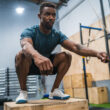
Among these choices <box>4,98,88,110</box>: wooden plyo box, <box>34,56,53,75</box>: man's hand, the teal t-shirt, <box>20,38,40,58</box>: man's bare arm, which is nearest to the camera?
<box>34,56,53,75</box>: man's hand

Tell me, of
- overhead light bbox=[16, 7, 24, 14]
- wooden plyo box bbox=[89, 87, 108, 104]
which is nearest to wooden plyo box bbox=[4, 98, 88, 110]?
wooden plyo box bbox=[89, 87, 108, 104]

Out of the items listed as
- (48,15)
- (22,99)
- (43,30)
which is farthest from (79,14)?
(22,99)

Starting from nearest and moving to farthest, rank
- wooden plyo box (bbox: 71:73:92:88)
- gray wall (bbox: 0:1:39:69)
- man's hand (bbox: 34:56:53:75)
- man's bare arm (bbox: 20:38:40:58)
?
1. man's hand (bbox: 34:56:53:75)
2. man's bare arm (bbox: 20:38:40:58)
3. wooden plyo box (bbox: 71:73:92:88)
4. gray wall (bbox: 0:1:39:69)

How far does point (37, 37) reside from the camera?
5.44ft

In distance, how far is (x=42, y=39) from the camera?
→ 1.68m

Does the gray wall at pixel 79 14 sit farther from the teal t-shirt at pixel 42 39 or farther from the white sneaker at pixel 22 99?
the white sneaker at pixel 22 99

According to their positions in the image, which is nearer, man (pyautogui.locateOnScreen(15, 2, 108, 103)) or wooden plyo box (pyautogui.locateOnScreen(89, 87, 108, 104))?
man (pyautogui.locateOnScreen(15, 2, 108, 103))

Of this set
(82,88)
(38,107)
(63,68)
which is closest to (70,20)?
(82,88)

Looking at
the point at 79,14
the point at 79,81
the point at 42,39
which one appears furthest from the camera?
the point at 79,14

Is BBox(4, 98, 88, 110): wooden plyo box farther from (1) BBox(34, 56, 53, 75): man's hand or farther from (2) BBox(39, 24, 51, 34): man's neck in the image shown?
(2) BBox(39, 24, 51, 34): man's neck

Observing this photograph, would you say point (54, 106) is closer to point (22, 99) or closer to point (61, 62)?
point (22, 99)

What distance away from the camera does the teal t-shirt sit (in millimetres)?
1642

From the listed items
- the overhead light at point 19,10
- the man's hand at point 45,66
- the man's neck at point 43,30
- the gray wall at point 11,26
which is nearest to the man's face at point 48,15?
the man's neck at point 43,30

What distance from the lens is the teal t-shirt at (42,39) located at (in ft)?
5.39
